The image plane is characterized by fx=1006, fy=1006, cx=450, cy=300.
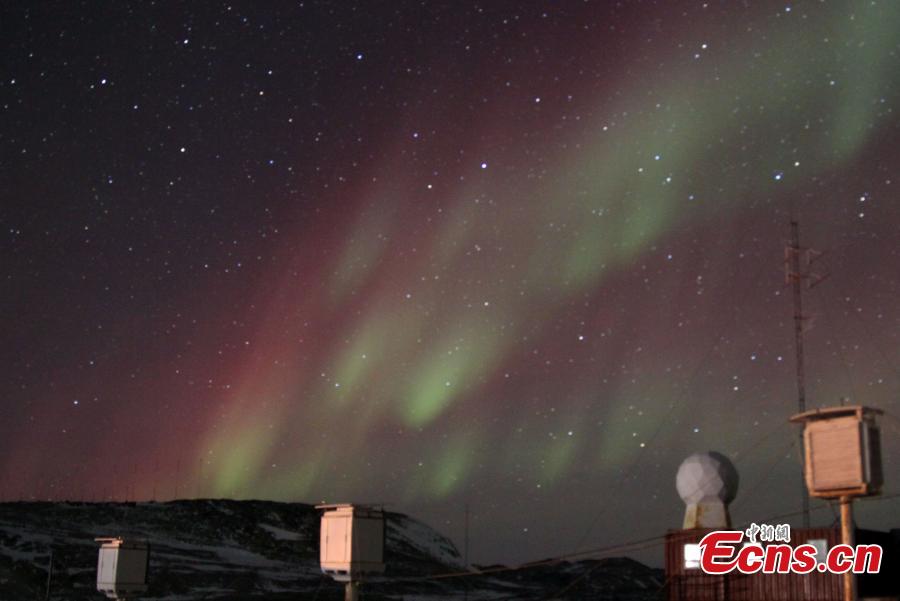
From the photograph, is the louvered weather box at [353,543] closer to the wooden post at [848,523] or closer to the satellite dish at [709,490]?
the satellite dish at [709,490]

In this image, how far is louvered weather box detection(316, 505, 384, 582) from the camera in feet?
93.0

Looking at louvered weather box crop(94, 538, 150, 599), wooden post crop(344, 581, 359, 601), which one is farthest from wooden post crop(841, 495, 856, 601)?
louvered weather box crop(94, 538, 150, 599)

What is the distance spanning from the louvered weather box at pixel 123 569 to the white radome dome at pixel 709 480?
20.9 metres

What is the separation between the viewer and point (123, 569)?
126ft

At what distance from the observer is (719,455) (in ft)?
121

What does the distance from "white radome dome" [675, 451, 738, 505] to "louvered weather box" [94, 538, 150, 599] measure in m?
20.9

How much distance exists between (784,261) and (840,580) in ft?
39.2

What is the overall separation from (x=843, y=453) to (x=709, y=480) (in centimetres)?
1683

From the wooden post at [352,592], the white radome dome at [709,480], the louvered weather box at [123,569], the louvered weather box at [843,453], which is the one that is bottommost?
the wooden post at [352,592]

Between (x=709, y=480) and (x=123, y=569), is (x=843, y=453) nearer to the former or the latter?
(x=709, y=480)

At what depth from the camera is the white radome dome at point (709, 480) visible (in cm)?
3591

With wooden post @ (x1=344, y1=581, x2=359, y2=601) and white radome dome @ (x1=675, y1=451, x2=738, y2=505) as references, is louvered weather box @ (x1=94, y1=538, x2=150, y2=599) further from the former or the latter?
white radome dome @ (x1=675, y1=451, x2=738, y2=505)

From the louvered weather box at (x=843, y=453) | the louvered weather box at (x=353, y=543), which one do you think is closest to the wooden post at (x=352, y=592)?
the louvered weather box at (x=353, y=543)

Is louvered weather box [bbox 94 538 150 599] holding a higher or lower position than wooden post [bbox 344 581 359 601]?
higher
